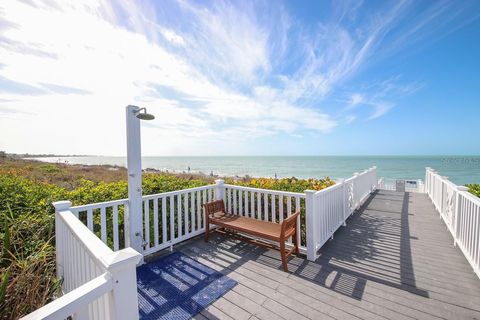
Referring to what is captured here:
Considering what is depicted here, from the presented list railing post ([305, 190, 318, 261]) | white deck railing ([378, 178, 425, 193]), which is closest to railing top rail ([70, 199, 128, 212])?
railing post ([305, 190, 318, 261])

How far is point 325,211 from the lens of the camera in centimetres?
361

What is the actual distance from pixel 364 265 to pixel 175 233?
315 cm

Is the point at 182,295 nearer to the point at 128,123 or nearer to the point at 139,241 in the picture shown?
the point at 139,241

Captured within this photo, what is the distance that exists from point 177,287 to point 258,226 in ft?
4.74

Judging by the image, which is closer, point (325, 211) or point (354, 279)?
point (354, 279)

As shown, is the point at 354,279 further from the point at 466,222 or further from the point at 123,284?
the point at 123,284

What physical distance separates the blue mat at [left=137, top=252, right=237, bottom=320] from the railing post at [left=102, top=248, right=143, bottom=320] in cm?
131

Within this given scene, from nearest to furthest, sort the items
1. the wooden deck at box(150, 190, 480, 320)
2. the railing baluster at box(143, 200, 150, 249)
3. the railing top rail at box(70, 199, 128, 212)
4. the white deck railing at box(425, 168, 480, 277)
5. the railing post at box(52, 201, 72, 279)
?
the wooden deck at box(150, 190, 480, 320), the railing post at box(52, 201, 72, 279), the railing top rail at box(70, 199, 128, 212), the white deck railing at box(425, 168, 480, 277), the railing baluster at box(143, 200, 150, 249)

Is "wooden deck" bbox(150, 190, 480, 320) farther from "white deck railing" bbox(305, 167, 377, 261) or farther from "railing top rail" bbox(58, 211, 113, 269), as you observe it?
"railing top rail" bbox(58, 211, 113, 269)

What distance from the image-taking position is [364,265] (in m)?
2.97

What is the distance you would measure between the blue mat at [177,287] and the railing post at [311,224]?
1.28 meters

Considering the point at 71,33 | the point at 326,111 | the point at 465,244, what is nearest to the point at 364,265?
the point at 465,244

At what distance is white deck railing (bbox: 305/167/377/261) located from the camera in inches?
122

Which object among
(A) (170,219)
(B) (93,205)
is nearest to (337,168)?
(A) (170,219)
